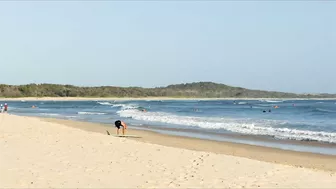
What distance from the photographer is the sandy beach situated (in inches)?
343

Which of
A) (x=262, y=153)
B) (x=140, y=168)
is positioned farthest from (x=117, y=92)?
(x=140, y=168)

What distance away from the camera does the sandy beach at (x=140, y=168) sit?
343 inches

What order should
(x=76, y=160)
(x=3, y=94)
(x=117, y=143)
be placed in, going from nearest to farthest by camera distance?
(x=76, y=160) < (x=117, y=143) < (x=3, y=94)

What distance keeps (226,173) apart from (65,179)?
330 cm

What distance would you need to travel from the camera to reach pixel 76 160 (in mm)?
11086

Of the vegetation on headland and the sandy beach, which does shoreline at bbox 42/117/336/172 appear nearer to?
the sandy beach

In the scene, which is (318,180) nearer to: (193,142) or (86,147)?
(86,147)

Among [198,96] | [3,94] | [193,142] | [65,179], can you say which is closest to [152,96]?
[198,96]

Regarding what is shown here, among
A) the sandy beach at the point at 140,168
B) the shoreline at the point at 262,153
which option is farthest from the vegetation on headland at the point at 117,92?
the sandy beach at the point at 140,168

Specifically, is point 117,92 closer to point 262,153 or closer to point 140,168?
point 262,153

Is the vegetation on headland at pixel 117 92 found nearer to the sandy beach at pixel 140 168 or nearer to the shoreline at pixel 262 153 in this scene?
the shoreline at pixel 262 153

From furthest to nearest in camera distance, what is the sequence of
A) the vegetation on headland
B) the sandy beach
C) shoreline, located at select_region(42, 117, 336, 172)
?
the vegetation on headland → shoreline, located at select_region(42, 117, 336, 172) → the sandy beach

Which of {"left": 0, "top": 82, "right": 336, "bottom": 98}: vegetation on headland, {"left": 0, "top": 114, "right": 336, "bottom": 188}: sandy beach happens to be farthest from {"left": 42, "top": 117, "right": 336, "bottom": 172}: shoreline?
{"left": 0, "top": 82, "right": 336, "bottom": 98}: vegetation on headland

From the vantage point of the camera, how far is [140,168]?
33.5ft
